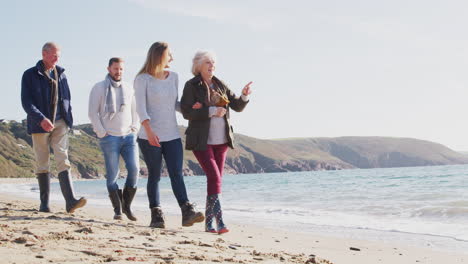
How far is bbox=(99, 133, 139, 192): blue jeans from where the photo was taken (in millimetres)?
5637

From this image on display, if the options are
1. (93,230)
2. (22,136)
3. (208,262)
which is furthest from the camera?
(22,136)

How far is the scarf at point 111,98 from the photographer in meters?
5.67

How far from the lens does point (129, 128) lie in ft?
19.0

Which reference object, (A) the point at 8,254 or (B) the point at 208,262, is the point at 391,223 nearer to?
(B) the point at 208,262

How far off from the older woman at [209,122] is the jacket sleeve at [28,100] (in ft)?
5.85

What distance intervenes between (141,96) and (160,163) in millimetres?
735

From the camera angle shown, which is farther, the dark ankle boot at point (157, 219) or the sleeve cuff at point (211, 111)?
the dark ankle boot at point (157, 219)

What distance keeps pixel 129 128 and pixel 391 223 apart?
5040mm

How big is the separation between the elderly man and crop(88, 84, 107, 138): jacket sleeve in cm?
47

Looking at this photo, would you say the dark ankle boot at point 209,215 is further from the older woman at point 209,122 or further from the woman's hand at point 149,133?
the woman's hand at point 149,133

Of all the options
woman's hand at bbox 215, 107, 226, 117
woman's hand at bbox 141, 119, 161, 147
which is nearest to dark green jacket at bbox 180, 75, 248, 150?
woman's hand at bbox 215, 107, 226, 117

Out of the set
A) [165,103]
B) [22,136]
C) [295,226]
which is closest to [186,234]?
[165,103]

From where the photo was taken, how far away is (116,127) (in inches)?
223

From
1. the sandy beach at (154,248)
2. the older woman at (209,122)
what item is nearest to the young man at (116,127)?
the sandy beach at (154,248)
